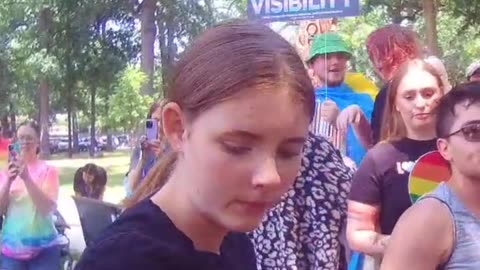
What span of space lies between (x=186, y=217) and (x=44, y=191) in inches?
175

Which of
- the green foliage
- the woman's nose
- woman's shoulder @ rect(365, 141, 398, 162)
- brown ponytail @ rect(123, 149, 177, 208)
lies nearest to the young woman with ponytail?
the woman's nose

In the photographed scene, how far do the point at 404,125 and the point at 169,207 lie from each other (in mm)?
1876

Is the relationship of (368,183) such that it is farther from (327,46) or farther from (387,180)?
(327,46)

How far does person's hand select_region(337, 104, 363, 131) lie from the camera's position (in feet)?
11.4

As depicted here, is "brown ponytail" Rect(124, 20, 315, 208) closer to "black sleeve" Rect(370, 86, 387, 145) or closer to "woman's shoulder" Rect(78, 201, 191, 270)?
"woman's shoulder" Rect(78, 201, 191, 270)

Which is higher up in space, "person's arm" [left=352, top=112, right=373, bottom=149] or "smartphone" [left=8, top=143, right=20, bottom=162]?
"person's arm" [left=352, top=112, right=373, bottom=149]

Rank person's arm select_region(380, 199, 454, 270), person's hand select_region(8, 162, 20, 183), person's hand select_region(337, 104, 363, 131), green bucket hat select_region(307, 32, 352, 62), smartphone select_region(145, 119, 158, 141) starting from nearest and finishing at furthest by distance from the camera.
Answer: person's arm select_region(380, 199, 454, 270) < person's hand select_region(337, 104, 363, 131) < green bucket hat select_region(307, 32, 352, 62) < smartphone select_region(145, 119, 158, 141) < person's hand select_region(8, 162, 20, 183)

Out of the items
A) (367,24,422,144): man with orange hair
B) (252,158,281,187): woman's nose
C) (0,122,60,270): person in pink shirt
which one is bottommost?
(0,122,60,270): person in pink shirt

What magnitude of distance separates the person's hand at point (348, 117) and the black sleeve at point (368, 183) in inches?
20.1

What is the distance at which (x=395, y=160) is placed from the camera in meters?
2.97

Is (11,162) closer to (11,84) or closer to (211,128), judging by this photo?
(211,128)

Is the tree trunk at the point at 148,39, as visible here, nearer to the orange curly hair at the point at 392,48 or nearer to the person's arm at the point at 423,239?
the orange curly hair at the point at 392,48

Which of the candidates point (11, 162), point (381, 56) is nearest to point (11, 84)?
point (11, 162)

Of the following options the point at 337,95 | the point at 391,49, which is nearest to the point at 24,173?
the point at 337,95
